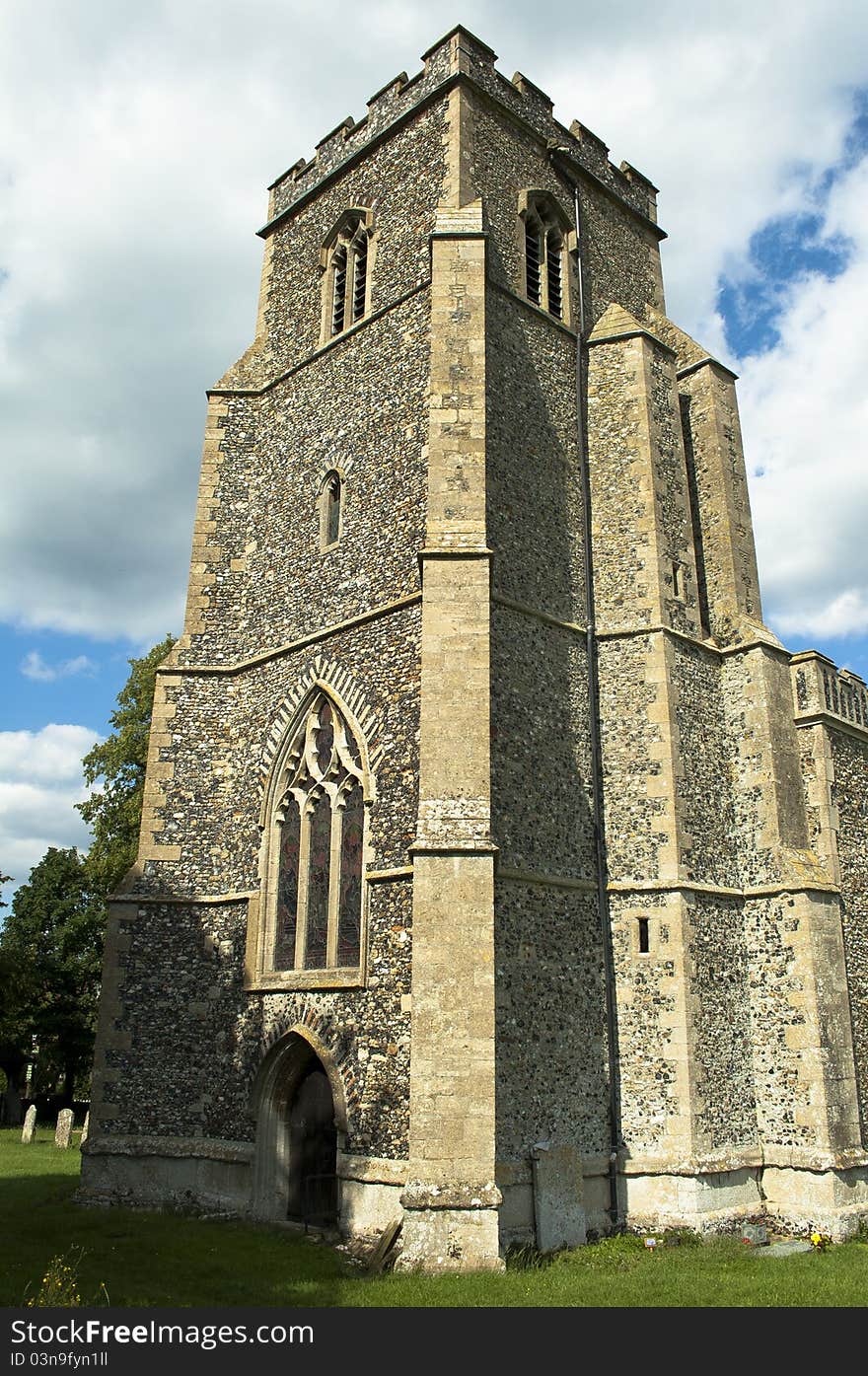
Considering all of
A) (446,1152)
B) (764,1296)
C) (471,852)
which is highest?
(471,852)

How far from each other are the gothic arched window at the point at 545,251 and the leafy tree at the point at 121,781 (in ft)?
39.8

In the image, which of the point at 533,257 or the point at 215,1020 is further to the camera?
the point at 533,257

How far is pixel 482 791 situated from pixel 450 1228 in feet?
15.1

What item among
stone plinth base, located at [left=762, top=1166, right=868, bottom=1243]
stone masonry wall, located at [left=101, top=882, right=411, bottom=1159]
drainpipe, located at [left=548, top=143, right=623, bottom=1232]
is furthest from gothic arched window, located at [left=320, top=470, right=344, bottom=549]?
stone plinth base, located at [left=762, top=1166, right=868, bottom=1243]

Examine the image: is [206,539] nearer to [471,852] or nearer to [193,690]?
[193,690]

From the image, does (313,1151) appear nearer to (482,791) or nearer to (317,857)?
(317,857)

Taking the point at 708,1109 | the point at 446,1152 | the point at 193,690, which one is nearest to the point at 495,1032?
the point at 446,1152

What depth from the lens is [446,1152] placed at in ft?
34.1

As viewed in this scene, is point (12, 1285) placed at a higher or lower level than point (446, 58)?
lower

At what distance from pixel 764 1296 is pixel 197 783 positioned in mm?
10913

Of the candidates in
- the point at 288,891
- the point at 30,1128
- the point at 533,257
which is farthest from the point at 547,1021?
the point at 30,1128

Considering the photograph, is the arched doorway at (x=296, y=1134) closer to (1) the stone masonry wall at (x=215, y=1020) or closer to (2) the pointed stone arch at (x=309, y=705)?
(1) the stone masonry wall at (x=215, y=1020)

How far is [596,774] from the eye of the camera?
14672 mm

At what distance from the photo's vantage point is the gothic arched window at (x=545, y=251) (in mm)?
17625
